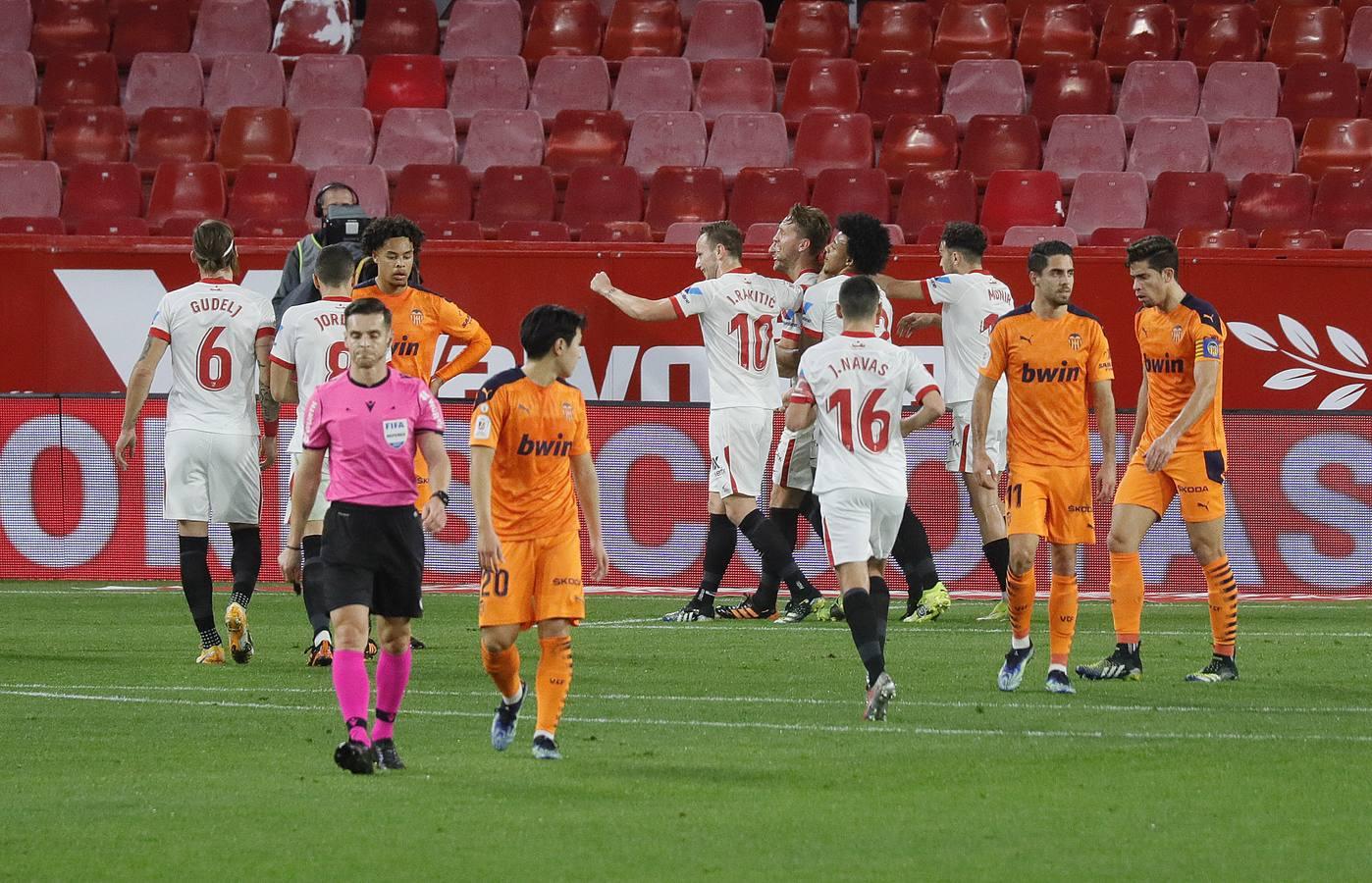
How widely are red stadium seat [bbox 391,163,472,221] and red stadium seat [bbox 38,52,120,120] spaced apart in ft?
13.3

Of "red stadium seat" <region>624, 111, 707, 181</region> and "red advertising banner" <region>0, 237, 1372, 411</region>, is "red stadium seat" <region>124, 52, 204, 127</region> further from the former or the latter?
"red advertising banner" <region>0, 237, 1372, 411</region>

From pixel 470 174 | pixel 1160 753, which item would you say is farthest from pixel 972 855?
pixel 470 174

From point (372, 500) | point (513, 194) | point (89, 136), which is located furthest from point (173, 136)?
point (372, 500)

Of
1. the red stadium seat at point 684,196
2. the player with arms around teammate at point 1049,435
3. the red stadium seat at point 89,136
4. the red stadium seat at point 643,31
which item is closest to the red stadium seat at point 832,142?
the red stadium seat at point 684,196

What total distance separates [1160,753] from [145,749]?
375 centimetres

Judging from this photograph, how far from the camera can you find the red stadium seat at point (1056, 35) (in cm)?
1952

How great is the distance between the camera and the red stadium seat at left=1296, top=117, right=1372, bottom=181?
17.6m

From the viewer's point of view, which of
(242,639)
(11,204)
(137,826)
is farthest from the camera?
(11,204)

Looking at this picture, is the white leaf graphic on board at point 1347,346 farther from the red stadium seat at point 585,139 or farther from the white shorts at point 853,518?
the red stadium seat at point 585,139

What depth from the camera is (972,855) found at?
5445 millimetres

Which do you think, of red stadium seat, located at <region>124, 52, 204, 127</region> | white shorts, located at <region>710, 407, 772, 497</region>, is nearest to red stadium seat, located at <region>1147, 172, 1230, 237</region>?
white shorts, located at <region>710, 407, 772, 497</region>

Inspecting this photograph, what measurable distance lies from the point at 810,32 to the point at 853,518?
12393 mm

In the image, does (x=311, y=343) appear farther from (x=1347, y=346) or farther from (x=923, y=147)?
(x=923, y=147)

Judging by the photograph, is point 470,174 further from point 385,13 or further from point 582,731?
point 582,731
